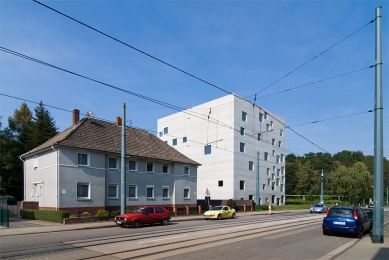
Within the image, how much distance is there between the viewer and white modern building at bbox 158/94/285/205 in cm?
5406

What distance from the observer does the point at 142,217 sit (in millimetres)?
21141

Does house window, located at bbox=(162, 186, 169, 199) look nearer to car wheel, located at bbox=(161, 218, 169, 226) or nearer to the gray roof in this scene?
the gray roof

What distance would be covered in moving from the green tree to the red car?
31.6m

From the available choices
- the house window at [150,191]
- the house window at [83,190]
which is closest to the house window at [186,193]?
the house window at [150,191]

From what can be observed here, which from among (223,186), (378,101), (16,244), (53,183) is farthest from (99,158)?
(223,186)

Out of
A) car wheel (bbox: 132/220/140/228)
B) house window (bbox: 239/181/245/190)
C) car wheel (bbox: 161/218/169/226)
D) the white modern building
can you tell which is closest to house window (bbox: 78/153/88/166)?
car wheel (bbox: 161/218/169/226)

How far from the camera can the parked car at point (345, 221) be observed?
594 inches

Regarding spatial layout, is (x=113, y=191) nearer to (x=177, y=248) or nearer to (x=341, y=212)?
(x=177, y=248)

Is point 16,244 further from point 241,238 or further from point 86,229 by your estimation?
point 241,238

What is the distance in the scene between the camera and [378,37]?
1330 centimetres

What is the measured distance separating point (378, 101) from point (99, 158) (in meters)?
23.0

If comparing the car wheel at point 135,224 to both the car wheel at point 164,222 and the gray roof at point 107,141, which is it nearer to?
the car wheel at point 164,222

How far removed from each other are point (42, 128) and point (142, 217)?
35299 millimetres

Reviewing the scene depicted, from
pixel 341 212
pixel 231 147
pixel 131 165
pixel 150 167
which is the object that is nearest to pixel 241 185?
pixel 231 147
